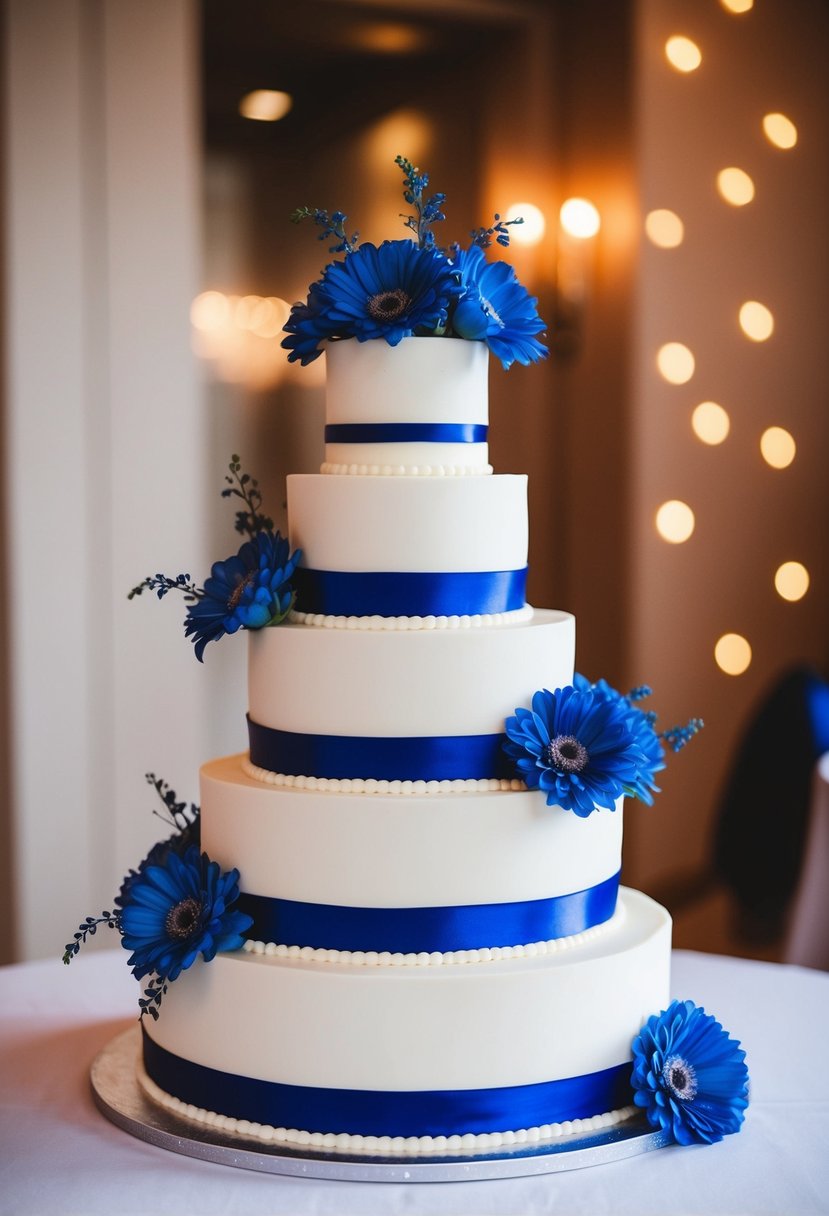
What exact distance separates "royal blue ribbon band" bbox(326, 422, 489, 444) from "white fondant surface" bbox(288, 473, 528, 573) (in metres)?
0.05

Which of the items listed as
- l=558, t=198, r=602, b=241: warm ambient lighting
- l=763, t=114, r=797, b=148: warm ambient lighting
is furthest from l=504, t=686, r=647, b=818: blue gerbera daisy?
l=763, t=114, r=797, b=148: warm ambient lighting

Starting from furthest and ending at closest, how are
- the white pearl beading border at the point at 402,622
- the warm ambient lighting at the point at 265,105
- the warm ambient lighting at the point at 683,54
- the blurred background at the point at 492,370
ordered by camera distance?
the warm ambient lighting at the point at 683,54, the warm ambient lighting at the point at 265,105, the blurred background at the point at 492,370, the white pearl beading border at the point at 402,622

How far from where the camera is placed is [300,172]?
10.7 ft

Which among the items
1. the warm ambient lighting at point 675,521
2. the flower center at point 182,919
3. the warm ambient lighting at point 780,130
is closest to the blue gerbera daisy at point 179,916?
the flower center at point 182,919

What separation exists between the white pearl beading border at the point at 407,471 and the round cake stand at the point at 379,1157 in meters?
0.61

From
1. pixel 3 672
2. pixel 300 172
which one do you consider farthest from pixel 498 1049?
pixel 300 172

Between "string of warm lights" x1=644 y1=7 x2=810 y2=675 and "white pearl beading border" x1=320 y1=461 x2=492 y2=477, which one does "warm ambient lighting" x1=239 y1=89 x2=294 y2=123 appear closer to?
"string of warm lights" x1=644 y1=7 x2=810 y2=675

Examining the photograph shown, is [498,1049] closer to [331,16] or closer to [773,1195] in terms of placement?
[773,1195]

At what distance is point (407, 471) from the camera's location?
1279 mm

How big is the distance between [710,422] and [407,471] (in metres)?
2.44

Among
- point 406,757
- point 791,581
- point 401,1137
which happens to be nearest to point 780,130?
Result: point 791,581

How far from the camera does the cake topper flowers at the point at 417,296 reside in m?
1.21

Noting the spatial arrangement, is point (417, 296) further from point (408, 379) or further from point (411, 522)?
point (411, 522)

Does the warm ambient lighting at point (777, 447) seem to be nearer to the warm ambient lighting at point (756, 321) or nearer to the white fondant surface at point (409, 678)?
the warm ambient lighting at point (756, 321)
